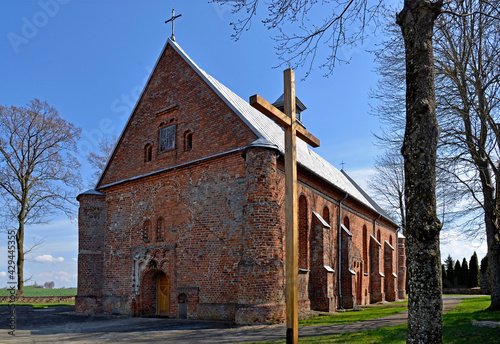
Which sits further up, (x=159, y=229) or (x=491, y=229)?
(x=159, y=229)

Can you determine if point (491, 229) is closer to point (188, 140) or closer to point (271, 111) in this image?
point (188, 140)

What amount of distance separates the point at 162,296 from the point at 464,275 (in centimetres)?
4078

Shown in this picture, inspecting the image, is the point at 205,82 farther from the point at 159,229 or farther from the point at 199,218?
the point at 159,229

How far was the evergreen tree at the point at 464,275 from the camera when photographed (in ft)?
153

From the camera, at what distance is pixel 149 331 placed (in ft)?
41.0

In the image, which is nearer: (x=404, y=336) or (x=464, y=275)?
(x=404, y=336)

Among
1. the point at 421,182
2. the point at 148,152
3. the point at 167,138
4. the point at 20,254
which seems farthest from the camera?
the point at 20,254

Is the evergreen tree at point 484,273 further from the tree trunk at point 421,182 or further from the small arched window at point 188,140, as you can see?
the tree trunk at point 421,182

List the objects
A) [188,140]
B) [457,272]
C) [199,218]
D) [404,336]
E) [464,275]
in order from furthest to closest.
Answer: [457,272] < [464,275] < [188,140] < [199,218] < [404,336]

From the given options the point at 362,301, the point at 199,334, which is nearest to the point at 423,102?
the point at 199,334

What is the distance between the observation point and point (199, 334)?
451 inches

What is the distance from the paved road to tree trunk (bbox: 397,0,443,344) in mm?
4613

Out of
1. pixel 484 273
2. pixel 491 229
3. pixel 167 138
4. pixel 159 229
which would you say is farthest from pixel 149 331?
pixel 484 273

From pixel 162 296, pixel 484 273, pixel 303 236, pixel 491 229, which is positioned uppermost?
pixel 491 229
